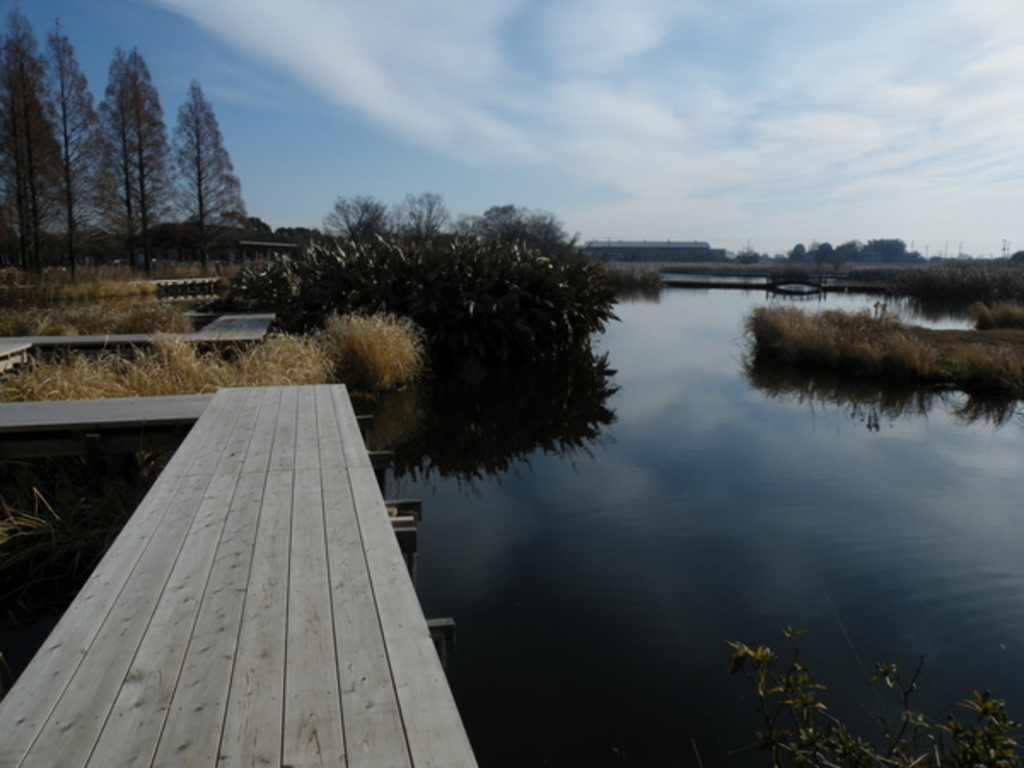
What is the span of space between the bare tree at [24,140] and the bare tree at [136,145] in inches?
274

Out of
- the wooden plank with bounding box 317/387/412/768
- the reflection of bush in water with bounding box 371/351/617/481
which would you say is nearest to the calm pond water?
the reflection of bush in water with bounding box 371/351/617/481

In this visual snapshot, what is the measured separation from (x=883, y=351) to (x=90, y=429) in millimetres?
11542

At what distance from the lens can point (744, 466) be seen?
675cm

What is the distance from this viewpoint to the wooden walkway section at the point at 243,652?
61.3 inches

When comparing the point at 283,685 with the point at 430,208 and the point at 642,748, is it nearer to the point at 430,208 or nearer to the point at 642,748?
the point at 642,748

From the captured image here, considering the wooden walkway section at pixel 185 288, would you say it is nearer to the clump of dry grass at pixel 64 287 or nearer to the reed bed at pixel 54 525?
the clump of dry grass at pixel 64 287

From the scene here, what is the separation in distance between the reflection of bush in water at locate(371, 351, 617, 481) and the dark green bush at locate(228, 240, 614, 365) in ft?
3.03

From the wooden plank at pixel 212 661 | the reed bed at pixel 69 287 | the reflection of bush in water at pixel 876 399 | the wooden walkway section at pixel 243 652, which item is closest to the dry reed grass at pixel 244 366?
the wooden walkway section at pixel 243 652

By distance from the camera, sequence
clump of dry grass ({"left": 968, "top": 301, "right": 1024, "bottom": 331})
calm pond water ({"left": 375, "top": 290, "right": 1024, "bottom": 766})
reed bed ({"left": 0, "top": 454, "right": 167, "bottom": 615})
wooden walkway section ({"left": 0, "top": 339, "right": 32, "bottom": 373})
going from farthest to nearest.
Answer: clump of dry grass ({"left": 968, "top": 301, "right": 1024, "bottom": 331}), wooden walkway section ({"left": 0, "top": 339, "right": 32, "bottom": 373}), reed bed ({"left": 0, "top": 454, "right": 167, "bottom": 615}), calm pond water ({"left": 375, "top": 290, "right": 1024, "bottom": 766})

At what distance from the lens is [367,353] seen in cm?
978

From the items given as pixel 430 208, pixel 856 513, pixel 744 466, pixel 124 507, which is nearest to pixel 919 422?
pixel 744 466

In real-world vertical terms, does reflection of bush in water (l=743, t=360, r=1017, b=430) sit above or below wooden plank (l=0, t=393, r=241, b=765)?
below

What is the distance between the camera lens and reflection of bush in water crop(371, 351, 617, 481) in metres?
6.99

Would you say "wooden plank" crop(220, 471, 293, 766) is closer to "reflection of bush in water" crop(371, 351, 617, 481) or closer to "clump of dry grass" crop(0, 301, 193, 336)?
"reflection of bush in water" crop(371, 351, 617, 481)
